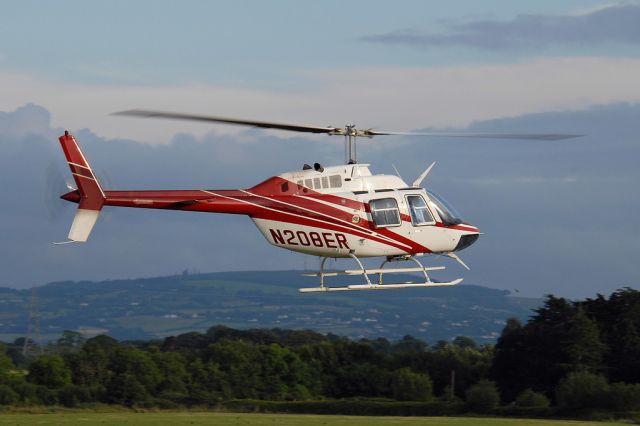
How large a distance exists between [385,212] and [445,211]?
2162 millimetres

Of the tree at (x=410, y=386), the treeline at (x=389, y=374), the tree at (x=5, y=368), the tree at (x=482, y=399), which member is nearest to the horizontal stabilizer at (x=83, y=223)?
the treeline at (x=389, y=374)

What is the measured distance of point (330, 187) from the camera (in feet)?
113

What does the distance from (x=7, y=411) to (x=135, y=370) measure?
19917mm

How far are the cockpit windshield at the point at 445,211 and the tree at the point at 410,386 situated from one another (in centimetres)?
4095

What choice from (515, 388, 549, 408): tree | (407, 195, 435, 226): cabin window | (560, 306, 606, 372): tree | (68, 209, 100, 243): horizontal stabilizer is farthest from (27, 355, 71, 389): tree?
(407, 195, 435, 226): cabin window

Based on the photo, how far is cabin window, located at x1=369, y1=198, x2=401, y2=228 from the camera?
34406 mm

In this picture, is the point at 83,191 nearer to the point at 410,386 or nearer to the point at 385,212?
the point at 385,212

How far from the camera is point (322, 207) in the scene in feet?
112

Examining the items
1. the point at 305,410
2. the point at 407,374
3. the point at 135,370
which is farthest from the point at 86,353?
the point at 407,374

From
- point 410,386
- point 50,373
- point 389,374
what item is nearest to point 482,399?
point 410,386

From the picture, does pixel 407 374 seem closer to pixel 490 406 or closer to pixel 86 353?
pixel 490 406

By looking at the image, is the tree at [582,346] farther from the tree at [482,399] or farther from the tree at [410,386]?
the tree at [410,386]

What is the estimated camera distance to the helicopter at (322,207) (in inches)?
1313

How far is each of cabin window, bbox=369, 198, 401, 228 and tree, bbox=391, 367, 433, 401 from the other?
42.3m
